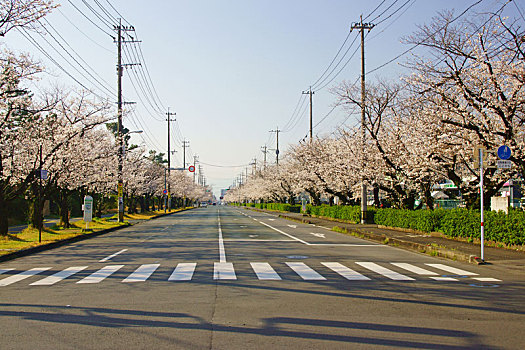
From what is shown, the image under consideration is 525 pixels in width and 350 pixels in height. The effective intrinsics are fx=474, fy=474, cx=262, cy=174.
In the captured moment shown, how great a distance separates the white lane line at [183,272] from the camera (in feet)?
34.2

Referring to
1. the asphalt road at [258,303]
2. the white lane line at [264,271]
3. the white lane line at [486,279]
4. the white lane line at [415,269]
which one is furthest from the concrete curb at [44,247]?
the white lane line at [486,279]

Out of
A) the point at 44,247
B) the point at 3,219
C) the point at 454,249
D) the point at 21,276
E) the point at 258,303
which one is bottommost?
the point at 44,247

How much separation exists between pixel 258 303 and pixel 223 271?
12.1 feet

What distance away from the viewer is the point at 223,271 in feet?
37.6

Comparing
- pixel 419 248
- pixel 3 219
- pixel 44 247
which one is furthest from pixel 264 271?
pixel 3 219

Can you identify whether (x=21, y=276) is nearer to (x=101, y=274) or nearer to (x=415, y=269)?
(x=101, y=274)

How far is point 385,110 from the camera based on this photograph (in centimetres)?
2794

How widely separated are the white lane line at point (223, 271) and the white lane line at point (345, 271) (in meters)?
2.55

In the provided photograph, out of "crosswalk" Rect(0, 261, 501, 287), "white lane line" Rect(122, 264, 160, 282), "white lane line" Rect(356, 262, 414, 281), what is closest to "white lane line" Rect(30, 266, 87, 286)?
"crosswalk" Rect(0, 261, 501, 287)

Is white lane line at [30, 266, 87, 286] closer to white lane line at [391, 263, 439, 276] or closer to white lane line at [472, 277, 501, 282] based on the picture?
white lane line at [391, 263, 439, 276]

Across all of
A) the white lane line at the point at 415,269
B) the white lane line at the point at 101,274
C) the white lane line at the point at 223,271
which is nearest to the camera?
the white lane line at the point at 101,274

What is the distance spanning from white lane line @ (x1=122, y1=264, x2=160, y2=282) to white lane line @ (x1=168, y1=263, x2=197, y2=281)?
0.58m

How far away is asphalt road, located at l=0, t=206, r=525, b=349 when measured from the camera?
5820mm

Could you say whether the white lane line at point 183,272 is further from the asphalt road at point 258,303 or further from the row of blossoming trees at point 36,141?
the row of blossoming trees at point 36,141
